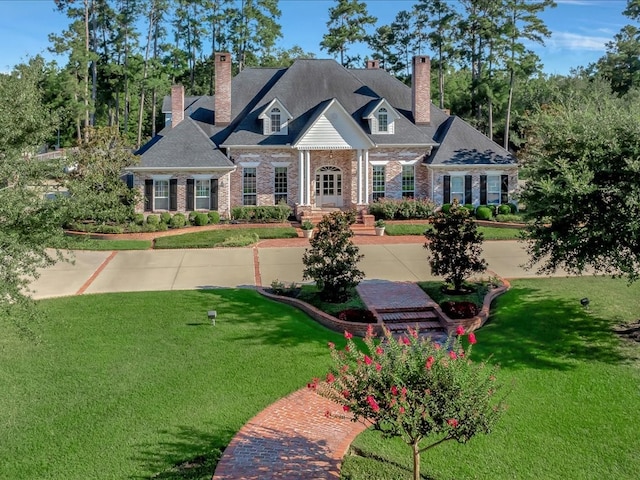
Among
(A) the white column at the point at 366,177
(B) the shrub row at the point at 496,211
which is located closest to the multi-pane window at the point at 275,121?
(A) the white column at the point at 366,177

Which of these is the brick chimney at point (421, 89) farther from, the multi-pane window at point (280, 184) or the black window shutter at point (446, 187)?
the multi-pane window at point (280, 184)

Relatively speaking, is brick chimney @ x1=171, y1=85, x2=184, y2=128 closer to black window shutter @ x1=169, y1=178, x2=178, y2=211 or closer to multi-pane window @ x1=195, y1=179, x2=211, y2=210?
black window shutter @ x1=169, y1=178, x2=178, y2=211

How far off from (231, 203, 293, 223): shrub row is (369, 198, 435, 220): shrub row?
495cm

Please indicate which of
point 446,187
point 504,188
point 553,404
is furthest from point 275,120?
point 553,404

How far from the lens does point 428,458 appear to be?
8695mm

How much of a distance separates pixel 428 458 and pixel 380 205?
895 inches

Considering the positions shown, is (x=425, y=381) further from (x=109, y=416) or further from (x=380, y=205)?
(x=380, y=205)

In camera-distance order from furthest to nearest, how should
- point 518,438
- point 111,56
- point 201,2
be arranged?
point 201,2, point 111,56, point 518,438

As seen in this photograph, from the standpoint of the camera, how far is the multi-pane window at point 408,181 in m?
32.7

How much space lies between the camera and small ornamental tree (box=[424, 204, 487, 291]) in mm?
16797

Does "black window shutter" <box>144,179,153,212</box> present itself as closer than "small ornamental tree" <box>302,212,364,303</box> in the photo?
No

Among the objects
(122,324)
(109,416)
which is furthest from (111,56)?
(109,416)

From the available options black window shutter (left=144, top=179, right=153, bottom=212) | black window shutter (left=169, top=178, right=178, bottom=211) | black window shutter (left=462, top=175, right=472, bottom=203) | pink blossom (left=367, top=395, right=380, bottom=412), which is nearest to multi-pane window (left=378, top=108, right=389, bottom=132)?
black window shutter (left=462, top=175, right=472, bottom=203)

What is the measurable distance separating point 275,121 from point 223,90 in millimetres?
3715
